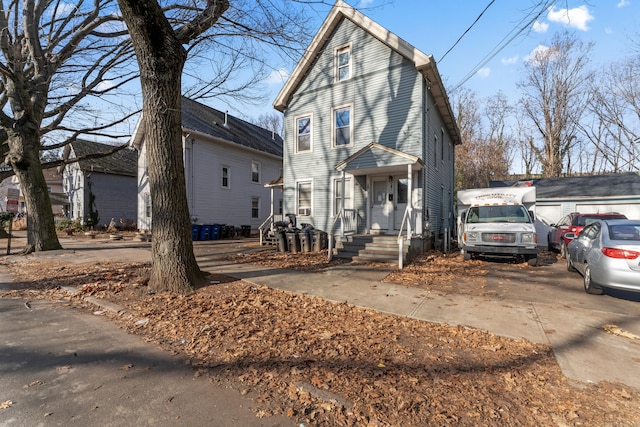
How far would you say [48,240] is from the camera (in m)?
11.1

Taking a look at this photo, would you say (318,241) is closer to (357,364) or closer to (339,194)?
(339,194)

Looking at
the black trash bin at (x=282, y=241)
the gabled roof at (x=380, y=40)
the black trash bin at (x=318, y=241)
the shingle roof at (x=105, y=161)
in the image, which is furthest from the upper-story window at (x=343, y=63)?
the shingle roof at (x=105, y=161)

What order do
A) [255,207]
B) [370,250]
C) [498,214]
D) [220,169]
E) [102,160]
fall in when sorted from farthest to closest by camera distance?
[102,160], [255,207], [220,169], [498,214], [370,250]

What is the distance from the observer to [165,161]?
18.3 ft

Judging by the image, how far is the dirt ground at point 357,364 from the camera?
2365mm

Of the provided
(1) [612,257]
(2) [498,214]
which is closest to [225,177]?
(2) [498,214]

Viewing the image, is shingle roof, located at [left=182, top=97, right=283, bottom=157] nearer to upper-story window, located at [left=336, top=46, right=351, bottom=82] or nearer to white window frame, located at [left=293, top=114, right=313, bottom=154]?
white window frame, located at [left=293, top=114, right=313, bottom=154]

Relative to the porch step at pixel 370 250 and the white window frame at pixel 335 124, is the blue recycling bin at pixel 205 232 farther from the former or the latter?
the porch step at pixel 370 250

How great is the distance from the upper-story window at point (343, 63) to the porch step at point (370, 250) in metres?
7.19

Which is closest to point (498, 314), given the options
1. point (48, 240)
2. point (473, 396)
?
point (473, 396)

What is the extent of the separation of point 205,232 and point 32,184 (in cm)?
798

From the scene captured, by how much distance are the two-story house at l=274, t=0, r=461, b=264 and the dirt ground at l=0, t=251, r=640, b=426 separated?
5776mm

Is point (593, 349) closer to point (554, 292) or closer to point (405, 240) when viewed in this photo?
point (554, 292)

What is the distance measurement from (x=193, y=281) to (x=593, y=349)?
6.08 meters
